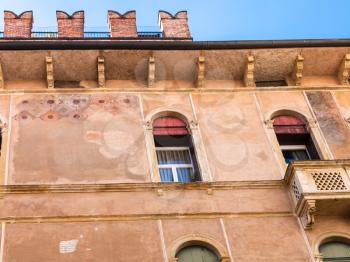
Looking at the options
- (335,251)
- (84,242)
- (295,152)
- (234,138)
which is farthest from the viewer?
(295,152)

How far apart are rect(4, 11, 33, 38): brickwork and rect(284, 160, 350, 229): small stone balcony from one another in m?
8.83

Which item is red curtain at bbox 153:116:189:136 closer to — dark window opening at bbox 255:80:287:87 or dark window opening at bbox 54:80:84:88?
dark window opening at bbox 54:80:84:88

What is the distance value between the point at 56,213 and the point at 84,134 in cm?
235

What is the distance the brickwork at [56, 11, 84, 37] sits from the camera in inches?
657

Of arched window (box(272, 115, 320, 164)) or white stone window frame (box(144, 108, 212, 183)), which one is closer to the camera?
A: white stone window frame (box(144, 108, 212, 183))

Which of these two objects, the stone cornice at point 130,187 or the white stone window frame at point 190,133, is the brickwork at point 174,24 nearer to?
the white stone window frame at point 190,133

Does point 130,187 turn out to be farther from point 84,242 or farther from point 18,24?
point 18,24

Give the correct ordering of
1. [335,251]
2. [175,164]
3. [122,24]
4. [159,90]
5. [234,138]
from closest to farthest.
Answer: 1. [335,251]
2. [175,164]
3. [234,138]
4. [159,90]
5. [122,24]

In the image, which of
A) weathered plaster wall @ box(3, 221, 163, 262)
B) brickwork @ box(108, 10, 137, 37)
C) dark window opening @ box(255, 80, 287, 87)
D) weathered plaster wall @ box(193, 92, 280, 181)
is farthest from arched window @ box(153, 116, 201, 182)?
brickwork @ box(108, 10, 137, 37)

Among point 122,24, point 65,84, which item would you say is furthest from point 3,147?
point 122,24

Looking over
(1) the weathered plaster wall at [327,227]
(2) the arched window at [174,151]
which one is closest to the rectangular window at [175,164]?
(2) the arched window at [174,151]

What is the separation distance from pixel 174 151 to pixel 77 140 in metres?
2.06

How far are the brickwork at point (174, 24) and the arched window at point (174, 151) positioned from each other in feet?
14.0

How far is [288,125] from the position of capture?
44.5ft
